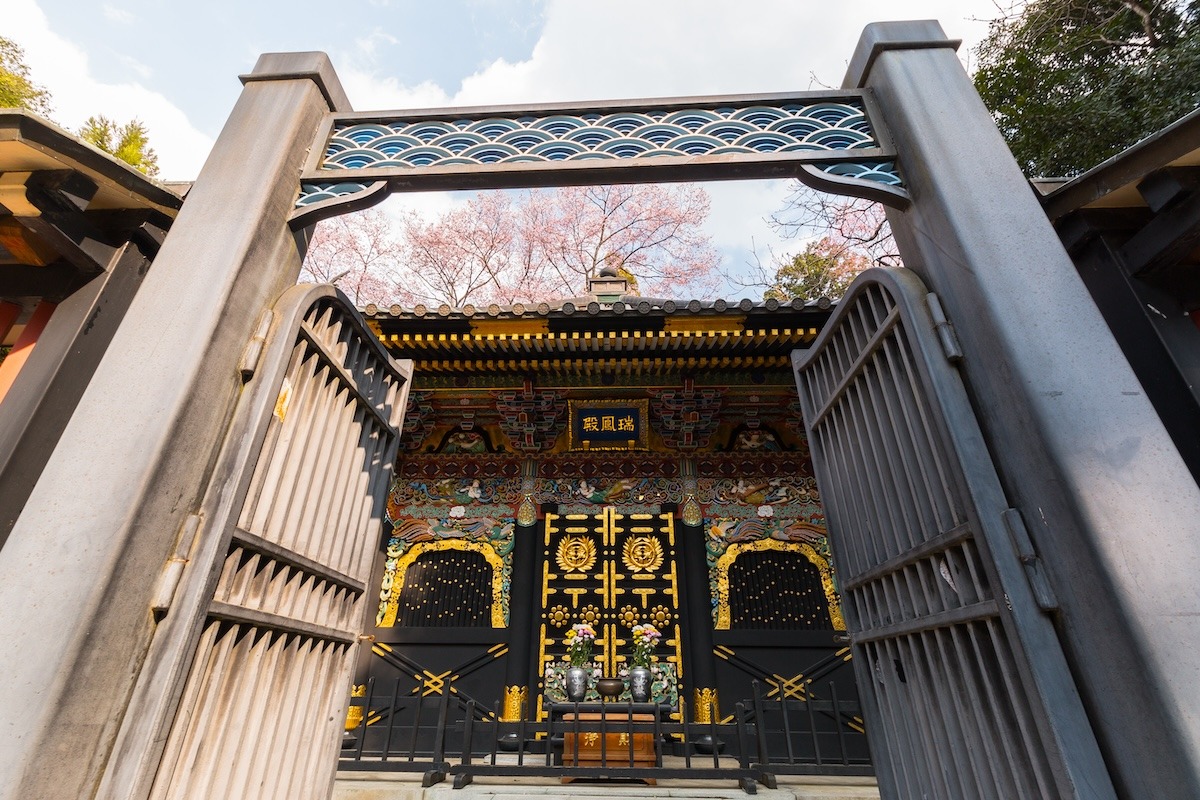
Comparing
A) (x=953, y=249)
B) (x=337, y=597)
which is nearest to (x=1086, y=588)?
(x=953, y=249)

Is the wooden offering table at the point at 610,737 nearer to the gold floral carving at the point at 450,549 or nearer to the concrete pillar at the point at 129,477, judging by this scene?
the gold floral carving at the point at 450,549

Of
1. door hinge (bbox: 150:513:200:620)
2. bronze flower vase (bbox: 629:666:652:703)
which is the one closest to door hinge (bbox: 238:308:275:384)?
door hinge (bbox: 150:513:200:620)

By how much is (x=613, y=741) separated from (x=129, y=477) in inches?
176

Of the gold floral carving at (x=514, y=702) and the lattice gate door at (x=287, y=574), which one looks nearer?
the lattice gate door at (x=287, y=574)

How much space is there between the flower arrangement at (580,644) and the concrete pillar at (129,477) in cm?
474

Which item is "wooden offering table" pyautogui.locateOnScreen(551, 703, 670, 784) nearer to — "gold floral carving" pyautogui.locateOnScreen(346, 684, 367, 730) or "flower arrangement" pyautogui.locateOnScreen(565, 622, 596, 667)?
"flower arrangement" pyautogui.locateOnScreen(565, 622, 596, 667)

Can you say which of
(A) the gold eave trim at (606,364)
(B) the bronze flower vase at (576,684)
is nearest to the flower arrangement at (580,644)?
(B) the bronze flower vase at (576,684)

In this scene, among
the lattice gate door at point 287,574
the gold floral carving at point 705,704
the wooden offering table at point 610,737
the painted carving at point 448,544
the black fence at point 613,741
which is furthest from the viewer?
the painted carving at point 448,544

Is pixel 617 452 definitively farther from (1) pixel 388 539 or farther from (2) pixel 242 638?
(2) pixel 242 638

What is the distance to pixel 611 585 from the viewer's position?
6.56 m

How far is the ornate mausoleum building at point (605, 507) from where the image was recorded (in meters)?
5.82

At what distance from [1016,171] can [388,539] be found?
6.47 m

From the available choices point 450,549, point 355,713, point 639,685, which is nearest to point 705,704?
point 639,685

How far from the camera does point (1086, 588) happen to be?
152 centimetres
